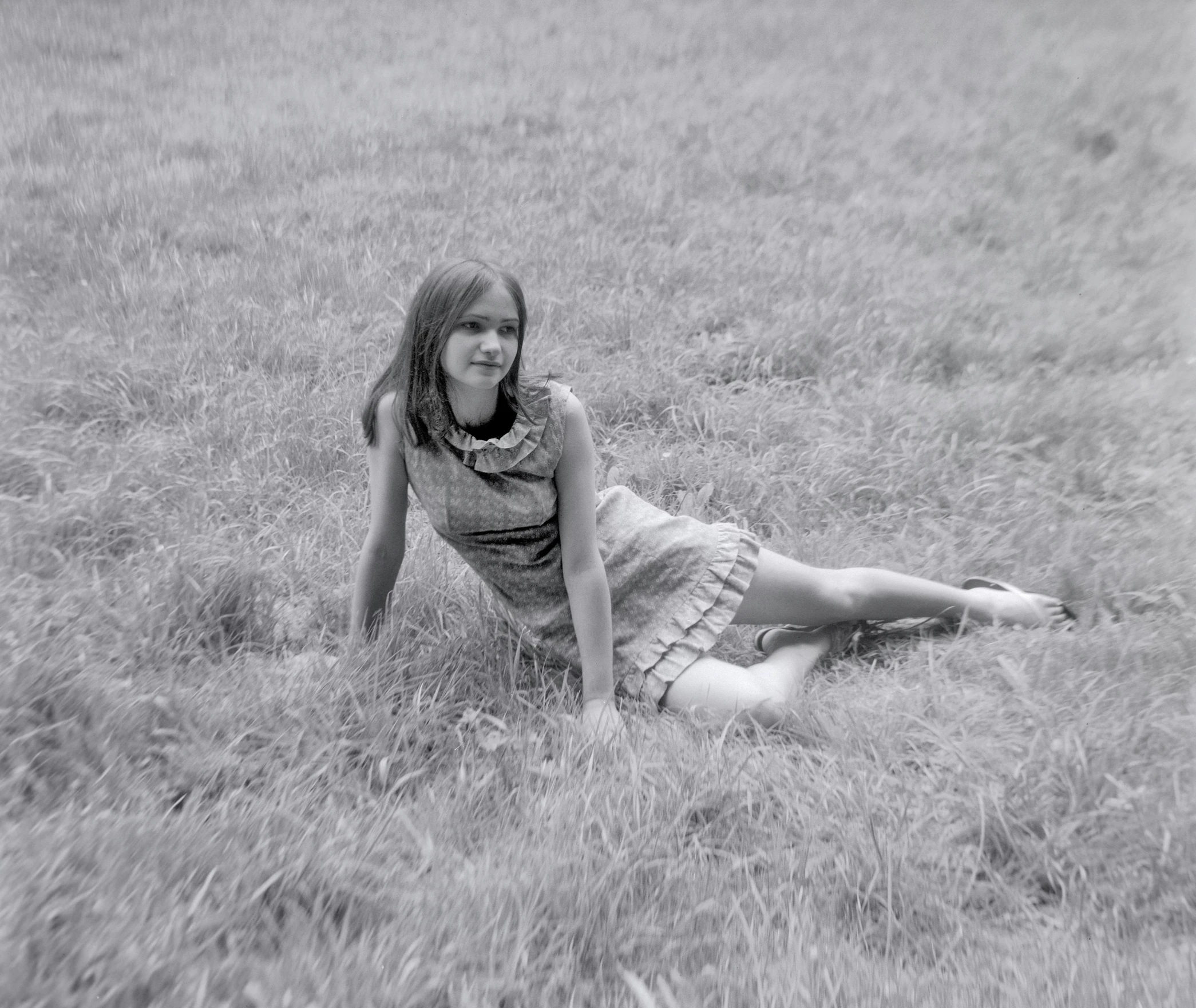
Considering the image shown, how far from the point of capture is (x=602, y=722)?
220 cm

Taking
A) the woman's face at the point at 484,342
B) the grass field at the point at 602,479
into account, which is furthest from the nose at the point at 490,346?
the grass field at the point at 602,479

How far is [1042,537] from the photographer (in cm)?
303

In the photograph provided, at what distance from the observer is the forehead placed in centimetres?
216

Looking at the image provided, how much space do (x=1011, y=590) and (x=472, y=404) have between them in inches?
60.5

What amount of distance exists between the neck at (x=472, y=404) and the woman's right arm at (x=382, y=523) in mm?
143

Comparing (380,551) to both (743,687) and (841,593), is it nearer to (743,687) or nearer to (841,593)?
(743,687)

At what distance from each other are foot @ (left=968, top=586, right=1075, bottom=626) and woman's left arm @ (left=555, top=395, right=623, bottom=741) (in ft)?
3.41

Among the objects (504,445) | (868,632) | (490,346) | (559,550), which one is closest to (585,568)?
(559,550)

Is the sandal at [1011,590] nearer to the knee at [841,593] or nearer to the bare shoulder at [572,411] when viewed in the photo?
the knee at [841,593]

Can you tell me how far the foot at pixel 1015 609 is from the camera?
2643 mm

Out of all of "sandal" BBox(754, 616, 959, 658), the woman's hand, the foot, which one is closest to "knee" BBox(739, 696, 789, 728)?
the woman's hand

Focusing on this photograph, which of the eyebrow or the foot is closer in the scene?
the eyebrow

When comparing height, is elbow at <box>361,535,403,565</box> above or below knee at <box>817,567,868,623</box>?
above

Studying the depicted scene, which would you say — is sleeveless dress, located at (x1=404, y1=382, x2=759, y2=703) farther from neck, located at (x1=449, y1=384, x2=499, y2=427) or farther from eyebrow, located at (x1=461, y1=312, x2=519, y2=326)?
eyebrow, located at (x1=461, y1=312, x2=519, y2=326)
